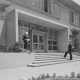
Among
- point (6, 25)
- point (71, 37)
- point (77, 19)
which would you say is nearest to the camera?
point (6, 25)

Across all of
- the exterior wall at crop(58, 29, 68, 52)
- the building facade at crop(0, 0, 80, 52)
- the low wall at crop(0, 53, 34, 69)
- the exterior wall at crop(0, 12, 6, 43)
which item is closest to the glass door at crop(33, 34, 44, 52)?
the building facade at crop(0, 0, 80, 52)

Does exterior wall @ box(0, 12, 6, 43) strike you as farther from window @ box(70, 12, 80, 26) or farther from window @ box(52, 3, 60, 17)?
window @ box(70, 12, 80, 26)

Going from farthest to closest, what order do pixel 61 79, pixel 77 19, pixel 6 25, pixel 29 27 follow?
pixel 77 19 → pixel 29 27 → pixel 6 25 → pixel 61 79

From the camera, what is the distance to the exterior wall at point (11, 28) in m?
11.2

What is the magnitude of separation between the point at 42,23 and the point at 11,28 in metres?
5.75

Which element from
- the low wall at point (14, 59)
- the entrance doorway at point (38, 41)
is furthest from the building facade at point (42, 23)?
the low wall at point (14, 59)

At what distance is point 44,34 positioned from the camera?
61.6 ft

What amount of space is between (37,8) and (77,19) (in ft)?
39.5

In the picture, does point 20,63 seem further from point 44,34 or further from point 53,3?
point 53,3

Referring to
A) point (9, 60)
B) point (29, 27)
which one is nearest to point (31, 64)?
point (9, 60)

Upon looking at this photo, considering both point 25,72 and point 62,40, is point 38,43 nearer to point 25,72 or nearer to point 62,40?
point 62,40

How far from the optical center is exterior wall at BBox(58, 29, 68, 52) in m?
19.9

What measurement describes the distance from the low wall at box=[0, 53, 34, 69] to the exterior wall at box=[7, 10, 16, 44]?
1917 mm

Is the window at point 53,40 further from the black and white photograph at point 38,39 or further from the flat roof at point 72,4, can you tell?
the flat roof at point 72,4
